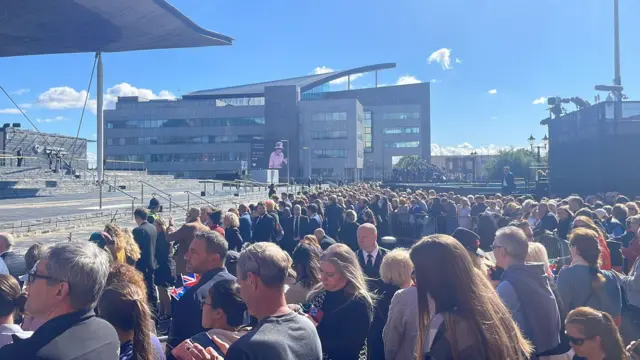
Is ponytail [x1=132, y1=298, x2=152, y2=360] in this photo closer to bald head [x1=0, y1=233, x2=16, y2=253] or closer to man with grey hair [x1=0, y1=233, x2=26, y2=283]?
man with grey hair [x1=0, y1=233, x2=26, y2=283]

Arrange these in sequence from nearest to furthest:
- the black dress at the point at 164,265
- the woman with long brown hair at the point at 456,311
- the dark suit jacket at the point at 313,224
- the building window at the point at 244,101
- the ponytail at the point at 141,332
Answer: the woman with long brown hair at the point at 456,311 < the ponytail at the point at 141,332 < the black dress at the point at 164,265 < the dark suit jacket at the point at 313,224 < the building window at the point at 244,101

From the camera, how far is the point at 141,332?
2473 millimetres

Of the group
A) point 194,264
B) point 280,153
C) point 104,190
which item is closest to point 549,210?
point 194,264

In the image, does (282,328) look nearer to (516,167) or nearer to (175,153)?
(516,167)

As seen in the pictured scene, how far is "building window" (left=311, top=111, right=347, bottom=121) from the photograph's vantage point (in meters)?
86.5

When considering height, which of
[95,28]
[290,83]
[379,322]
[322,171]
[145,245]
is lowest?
[379,322]

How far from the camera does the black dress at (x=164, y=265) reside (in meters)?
7.60

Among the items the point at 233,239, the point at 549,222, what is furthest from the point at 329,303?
the point at 549,222

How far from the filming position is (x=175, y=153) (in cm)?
9088

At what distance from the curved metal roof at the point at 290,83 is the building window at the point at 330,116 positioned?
1241cm

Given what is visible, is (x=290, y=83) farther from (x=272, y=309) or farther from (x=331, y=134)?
(x=272, y=309)

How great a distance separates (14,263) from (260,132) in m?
84.6

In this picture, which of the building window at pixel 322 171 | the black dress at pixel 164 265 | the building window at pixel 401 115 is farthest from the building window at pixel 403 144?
the black dress at pixel 164 265

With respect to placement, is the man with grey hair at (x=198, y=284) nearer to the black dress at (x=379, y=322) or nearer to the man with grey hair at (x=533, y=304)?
the black dress at (x=379, y=322)
